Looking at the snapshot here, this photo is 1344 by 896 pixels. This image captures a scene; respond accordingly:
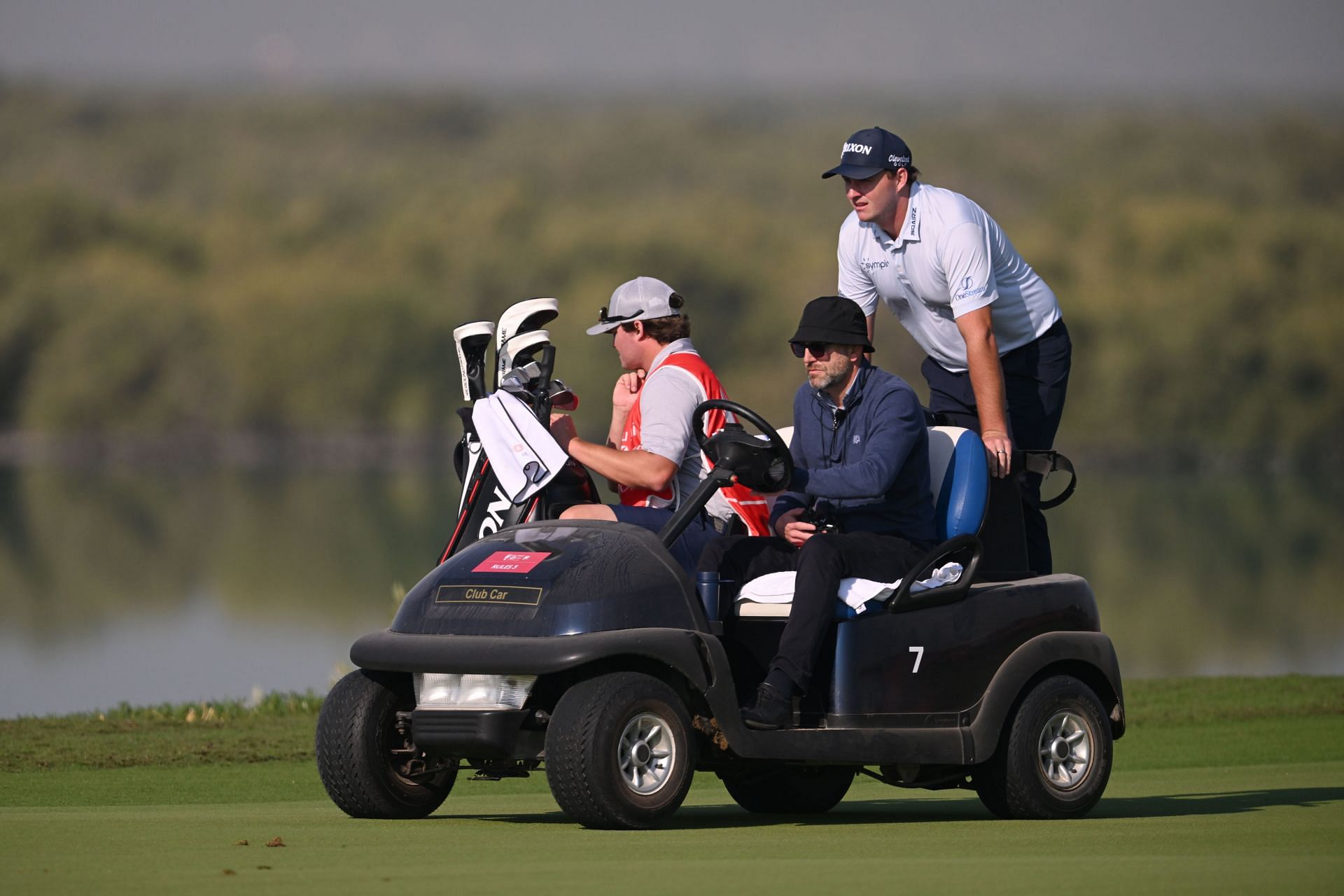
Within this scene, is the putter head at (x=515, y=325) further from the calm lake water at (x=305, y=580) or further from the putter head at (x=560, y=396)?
the calm lake water at (x=305, y=580)

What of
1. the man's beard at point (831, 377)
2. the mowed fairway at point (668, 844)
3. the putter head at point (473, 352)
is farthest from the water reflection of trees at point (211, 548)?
the man's beard at point (831, 377)

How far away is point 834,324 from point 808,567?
2.97 ft

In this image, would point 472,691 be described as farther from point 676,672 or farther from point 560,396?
point 560,396

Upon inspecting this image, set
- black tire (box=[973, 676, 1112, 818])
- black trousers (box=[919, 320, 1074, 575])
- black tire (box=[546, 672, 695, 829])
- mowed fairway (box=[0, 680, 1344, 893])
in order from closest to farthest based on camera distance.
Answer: mowed fairway (box=[0, 680, 1344, 893])
black tire (box=[546, 672, 695, 829])
black tire (box=[973, 676, 1112, 818])
black trousers (box=[919, 320, 1074, 575])

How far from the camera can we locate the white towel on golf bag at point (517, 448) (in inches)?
310

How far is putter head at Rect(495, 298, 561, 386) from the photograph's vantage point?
27.7 feet

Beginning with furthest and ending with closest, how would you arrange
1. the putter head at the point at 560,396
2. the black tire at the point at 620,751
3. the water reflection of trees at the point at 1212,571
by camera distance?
the water reflection of trees at the point at 1212,571, the putter head at the point at 560,396, the black tire at the point at 620,751

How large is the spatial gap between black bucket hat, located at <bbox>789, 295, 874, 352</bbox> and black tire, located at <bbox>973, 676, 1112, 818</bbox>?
58.7 inches

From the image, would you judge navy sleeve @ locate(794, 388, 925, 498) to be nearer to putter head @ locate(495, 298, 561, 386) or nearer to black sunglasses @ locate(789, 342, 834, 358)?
black sunglasses @ locate(789, 342, 834, 358)

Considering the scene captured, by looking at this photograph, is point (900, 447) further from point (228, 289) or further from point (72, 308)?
point (228, 289)

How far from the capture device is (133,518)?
47719 mm

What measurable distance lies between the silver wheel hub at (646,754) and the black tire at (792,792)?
4.83 ft

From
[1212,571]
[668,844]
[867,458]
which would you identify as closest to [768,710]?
[668,844]

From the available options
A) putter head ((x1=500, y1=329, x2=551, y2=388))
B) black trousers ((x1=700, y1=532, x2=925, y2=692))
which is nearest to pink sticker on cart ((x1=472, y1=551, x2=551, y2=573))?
black trousers ((x1=700, y1=532, x2=925, y2=692))
